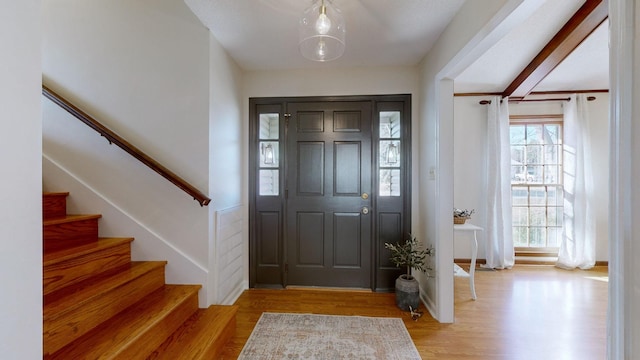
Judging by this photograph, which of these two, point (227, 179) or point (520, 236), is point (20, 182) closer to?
point (227, 179)

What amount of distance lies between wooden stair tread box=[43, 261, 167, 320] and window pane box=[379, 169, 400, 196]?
2.25 m

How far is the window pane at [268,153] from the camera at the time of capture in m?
3.09

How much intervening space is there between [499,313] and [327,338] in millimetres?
1652

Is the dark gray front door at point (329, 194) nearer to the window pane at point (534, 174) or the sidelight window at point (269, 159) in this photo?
the sidelight window at point (269, 159)

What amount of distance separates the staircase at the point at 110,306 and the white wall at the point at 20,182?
685mm

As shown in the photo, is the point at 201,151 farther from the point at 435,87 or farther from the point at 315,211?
the point at 435,87

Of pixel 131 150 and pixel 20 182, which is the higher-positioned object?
pixel 131 150

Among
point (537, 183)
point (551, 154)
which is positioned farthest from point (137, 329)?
point (551, 154)

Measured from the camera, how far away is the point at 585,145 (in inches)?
144

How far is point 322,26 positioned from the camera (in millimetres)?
1647

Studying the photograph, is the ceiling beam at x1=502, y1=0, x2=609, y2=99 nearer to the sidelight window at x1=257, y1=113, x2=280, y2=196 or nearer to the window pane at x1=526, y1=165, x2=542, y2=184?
the window pane at x1=526, y1=165, x2=542, y2=184

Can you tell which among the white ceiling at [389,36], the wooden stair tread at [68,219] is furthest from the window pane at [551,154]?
the wooden stair tread at [68,219]

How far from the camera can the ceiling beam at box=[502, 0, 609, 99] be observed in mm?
2281
